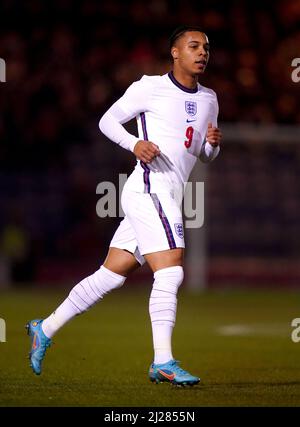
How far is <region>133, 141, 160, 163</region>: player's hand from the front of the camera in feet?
20.3

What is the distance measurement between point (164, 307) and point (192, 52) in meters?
1.58

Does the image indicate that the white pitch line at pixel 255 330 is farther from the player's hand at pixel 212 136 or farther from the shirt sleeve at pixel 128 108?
the shirt sleeve at pixel 128 108

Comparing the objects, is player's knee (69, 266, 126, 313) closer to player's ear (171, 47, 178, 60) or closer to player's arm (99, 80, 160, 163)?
player's arm (99, 80, 160, 163)

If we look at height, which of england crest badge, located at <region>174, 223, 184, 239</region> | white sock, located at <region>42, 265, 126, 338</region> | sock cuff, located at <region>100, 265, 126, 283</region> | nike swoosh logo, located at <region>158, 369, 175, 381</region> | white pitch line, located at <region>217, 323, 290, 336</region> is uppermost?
white pitch line, located at <region>217, 323, 290, 336</region>

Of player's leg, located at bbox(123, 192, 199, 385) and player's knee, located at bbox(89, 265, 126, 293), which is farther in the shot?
player's knee, located at bbox(89, 265, 126, 293)

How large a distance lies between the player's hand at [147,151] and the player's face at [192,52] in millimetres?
596

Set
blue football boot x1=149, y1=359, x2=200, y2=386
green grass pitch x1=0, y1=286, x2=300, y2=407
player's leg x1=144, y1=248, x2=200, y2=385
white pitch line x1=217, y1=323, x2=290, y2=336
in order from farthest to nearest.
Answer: white pitch line x1=217, y1=323, x2=290, y2=336, player's leg x1=144, y1=248, x2=200, y2=385, blue football boot x1=149, y1=359, x2=200, y2=386, green grass pitch x1=0, y1=286, x2=300, y2=407

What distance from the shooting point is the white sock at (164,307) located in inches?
245

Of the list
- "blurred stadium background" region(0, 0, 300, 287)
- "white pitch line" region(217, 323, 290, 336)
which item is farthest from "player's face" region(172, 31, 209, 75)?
"blurred stadium background" region(0, 0, 300, 287)

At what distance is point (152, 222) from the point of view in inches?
249

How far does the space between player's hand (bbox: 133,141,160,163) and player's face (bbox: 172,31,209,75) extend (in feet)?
1.95

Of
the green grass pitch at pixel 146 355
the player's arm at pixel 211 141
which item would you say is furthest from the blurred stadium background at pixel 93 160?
the player's arm at pixel 211 141
